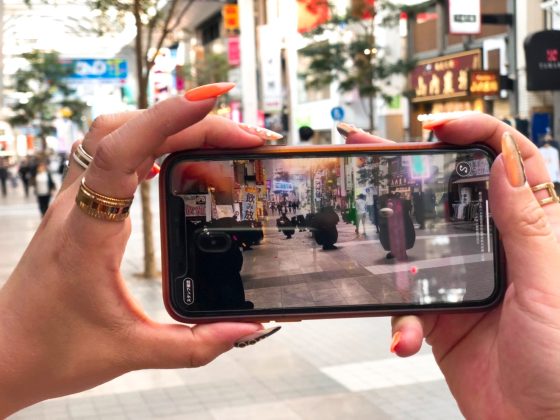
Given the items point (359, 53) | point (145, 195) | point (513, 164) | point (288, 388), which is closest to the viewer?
point (513, 164)

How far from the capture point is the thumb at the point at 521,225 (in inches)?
61.1

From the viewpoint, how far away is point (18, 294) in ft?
5.11

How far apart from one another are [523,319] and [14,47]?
36.8 meters

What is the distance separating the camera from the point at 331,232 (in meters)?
1.87

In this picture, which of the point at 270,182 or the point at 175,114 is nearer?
the point at 175,114

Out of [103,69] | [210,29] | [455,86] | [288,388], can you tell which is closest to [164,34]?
[288,388]

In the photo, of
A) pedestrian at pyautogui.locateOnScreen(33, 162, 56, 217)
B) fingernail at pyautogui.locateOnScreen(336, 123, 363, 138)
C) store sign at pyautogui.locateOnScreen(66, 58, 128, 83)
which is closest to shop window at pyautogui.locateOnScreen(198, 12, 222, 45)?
store sign at pyautogui.locateOnScreen(66, 58, 128, 83)

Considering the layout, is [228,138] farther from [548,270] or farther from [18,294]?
[548,270]

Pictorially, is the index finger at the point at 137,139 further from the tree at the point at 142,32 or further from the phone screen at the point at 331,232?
the tree at the point at 142,32

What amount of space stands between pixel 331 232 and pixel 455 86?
919 inches

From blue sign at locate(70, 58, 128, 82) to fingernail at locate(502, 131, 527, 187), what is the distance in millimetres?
26406

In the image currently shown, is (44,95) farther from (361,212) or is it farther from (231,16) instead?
(361,212)

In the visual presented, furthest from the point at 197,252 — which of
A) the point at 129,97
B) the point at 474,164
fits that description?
the point at 129,97

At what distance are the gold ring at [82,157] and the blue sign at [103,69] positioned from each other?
26036 mm
